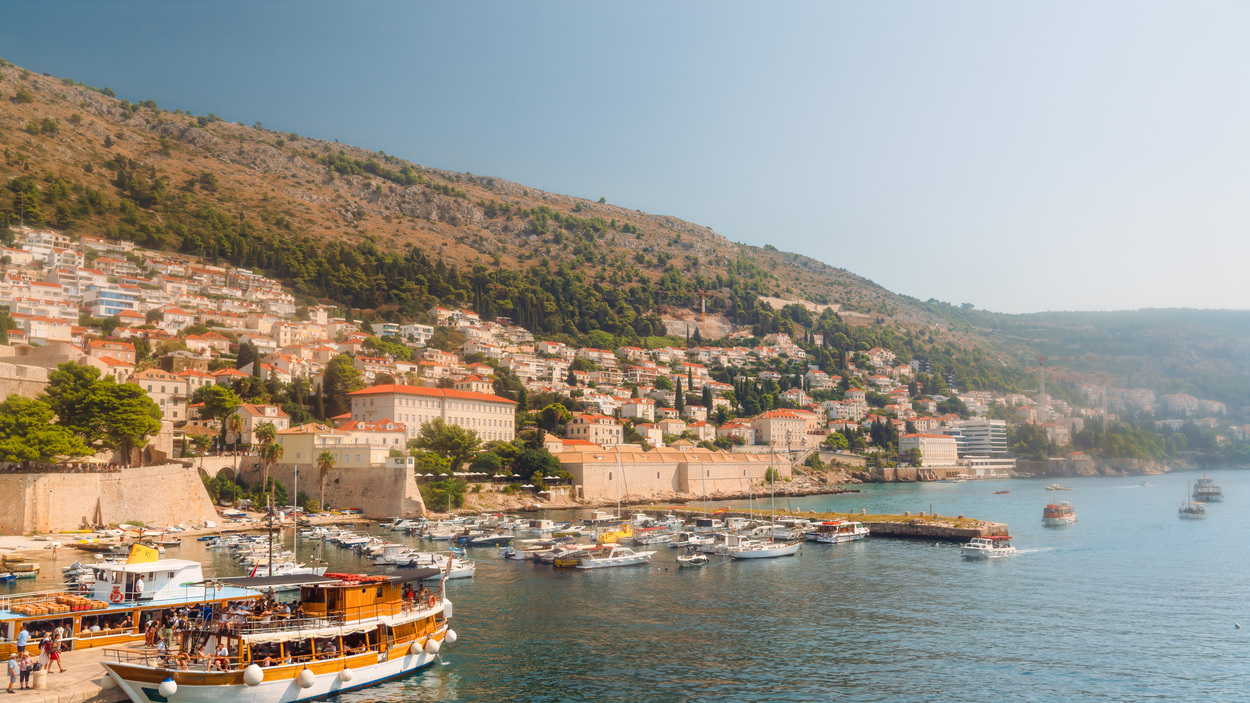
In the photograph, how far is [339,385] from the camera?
64812 mm

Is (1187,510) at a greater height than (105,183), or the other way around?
(105,183)

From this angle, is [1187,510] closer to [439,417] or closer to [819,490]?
[819,490]

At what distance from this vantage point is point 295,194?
139m

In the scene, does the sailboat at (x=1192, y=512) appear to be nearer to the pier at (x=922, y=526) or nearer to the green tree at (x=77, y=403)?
the pier at (x=922, y=526)

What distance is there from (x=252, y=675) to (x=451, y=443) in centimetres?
4231

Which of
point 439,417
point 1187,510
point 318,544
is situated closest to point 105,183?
point 439,417

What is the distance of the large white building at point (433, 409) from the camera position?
61.2m

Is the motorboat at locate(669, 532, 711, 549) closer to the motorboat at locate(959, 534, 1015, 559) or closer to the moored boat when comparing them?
the motorboat at locate(959, 534, 1015, 559)

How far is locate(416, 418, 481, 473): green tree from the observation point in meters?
55.8

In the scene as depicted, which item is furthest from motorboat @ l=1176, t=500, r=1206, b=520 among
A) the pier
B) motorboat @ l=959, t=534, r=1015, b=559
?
motorboat @ l=959, t=534, r=1015, b=559

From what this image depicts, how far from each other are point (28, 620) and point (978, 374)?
171 metres

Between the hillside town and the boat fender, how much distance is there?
34.2 meters

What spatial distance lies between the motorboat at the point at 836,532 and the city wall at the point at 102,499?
101ft

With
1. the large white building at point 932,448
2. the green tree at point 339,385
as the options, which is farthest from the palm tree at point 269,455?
the large white building at point 932,448
